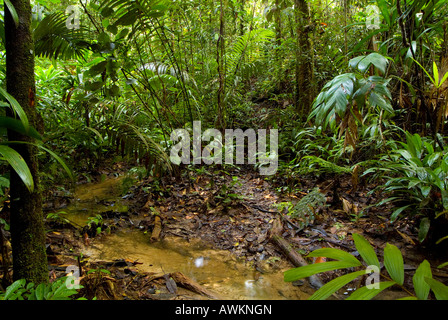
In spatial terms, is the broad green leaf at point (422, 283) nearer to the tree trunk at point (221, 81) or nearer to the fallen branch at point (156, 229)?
the fallen branch at point (156, 229)

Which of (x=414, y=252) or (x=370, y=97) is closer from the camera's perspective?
(x=370, y=97)

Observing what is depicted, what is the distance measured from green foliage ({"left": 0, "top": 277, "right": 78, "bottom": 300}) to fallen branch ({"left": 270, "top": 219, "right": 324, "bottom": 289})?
4.16 feet

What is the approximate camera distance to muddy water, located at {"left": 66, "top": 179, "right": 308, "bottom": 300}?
153 centimetres

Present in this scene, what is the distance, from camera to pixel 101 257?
1.77 meters

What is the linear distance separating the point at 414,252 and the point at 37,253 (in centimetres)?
216

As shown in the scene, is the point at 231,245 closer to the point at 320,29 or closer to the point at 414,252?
the point at 414,252

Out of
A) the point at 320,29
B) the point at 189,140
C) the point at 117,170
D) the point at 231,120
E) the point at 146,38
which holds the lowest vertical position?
the point at 117,170

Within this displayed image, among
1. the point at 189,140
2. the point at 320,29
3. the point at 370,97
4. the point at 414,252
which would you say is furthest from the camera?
the point at 320,29

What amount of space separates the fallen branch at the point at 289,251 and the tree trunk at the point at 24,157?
4.72 ft

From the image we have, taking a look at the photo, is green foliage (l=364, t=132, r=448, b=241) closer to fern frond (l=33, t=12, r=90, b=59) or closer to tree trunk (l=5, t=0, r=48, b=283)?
tree trunk (l=5, t=0, r=48, b=283)

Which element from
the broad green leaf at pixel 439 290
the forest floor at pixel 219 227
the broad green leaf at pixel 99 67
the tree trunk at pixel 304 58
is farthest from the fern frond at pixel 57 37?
the tree trunk at pixel 304 58

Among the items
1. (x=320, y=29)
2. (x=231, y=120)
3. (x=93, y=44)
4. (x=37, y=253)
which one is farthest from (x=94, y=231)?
(x=320, y=29)

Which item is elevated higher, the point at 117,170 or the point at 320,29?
the point at 320,29

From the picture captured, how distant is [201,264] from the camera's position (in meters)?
1.86
